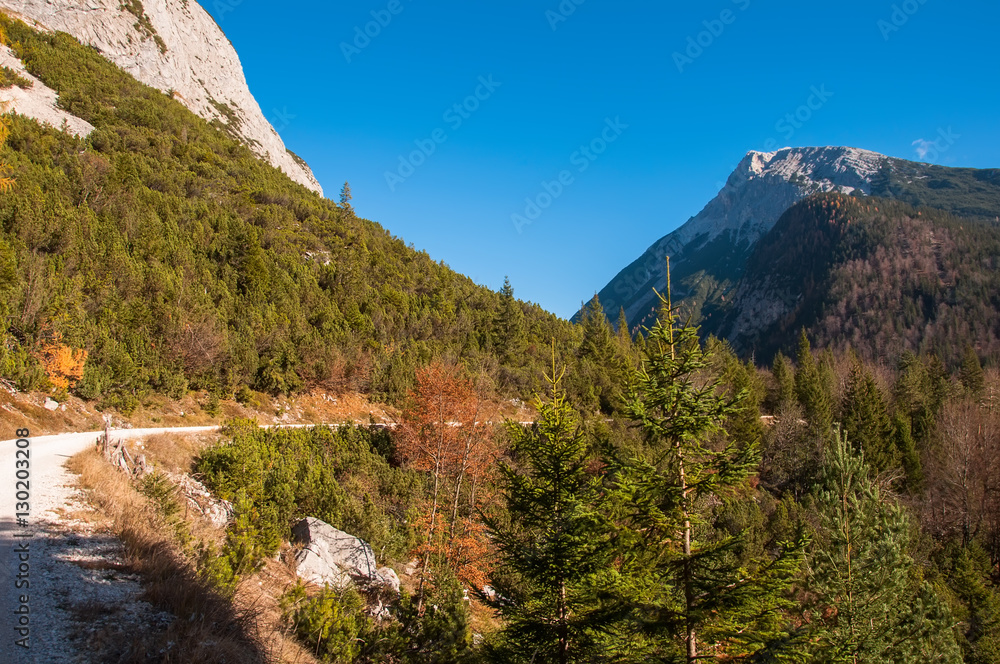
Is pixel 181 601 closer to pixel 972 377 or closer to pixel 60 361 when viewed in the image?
pixel 60 361

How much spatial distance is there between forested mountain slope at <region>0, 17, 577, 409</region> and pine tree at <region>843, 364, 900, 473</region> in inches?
986

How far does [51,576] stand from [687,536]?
7.34 m

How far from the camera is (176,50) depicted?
4875 cm

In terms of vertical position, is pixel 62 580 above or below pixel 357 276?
below

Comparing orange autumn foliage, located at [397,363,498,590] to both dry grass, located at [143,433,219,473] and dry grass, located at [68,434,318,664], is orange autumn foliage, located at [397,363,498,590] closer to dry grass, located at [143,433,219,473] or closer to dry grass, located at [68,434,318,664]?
dry grass, located at [143,433,219,473]

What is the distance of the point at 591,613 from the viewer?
22.7ft

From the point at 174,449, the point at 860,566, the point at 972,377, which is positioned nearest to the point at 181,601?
the point at 174,449

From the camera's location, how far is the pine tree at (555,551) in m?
7.34

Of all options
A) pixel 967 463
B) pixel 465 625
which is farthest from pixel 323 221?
pixel 967 463

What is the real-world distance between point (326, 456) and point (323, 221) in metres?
25.3

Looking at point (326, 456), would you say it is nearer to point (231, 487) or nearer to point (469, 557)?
point (231, 487)

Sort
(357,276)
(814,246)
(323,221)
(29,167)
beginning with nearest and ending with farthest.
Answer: (29,167)
(357,276)
(323,221)
(814,246)

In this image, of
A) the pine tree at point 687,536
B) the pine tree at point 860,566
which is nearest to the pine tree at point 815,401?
the pine tree at point 860,566

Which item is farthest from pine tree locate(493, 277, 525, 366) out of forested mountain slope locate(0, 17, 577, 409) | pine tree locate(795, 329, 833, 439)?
pine tree locate(795, 329, 833, 439)
